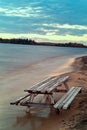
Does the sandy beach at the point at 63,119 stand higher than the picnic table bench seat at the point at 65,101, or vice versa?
the picnic table bench seat at the point at 65,101

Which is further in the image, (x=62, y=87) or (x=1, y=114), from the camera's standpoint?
(x=62, y=87)

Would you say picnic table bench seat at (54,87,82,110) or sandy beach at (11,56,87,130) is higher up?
picnic table bench seat at (54,87,82,110)

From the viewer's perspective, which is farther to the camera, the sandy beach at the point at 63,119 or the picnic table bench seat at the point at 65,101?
the picnic table bench seat at the point at 65,101

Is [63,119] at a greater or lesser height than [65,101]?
lesser

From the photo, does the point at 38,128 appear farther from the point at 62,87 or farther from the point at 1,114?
the point at 62,87

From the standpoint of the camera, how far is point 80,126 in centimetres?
994

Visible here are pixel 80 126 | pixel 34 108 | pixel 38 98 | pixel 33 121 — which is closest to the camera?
pixel 80 126

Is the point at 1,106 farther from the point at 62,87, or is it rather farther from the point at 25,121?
the point at 62,87

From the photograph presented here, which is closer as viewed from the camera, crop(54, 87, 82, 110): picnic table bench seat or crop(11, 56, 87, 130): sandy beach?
crop(11, 56, 87, 130): sandy beach

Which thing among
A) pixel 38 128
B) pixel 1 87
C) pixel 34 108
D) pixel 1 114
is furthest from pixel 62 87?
pixel 38 128

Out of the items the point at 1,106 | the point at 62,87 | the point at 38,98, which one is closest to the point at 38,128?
the point at 1,106

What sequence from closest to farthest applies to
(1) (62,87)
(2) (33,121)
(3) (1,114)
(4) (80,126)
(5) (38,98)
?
(4) (80,126) → (2) (33,121) → (3) (1,114) → (5) (38,98) → (1) (62,87)

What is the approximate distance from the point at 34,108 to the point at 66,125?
9.00 feet

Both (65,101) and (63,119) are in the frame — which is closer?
(63,119)
